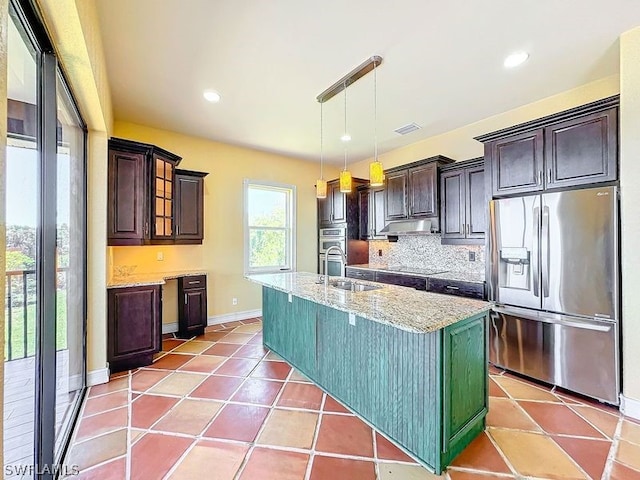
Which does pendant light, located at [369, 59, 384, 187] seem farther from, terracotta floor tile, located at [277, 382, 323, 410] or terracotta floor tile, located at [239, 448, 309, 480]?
terracotta floor tile, located at [239, 448, 309, 480]

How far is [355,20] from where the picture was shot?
2.07 m

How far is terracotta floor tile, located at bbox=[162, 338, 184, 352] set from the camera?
3647 mm

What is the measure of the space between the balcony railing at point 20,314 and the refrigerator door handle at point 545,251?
363cm

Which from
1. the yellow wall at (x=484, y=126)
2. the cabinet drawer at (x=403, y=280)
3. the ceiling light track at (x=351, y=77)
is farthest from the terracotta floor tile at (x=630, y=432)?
the ceiling light track at (x=351, y=77)

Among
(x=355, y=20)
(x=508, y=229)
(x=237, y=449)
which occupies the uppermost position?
(x=355, y=20)

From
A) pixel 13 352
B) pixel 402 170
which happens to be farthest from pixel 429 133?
pixel 13 352

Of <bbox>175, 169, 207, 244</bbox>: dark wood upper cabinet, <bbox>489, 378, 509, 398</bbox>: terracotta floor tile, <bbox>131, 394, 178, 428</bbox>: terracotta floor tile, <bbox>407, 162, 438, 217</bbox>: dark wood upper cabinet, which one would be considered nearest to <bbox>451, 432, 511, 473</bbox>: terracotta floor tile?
<bbox>489, 378, 509, 398</bbox>: terracotta floor tile

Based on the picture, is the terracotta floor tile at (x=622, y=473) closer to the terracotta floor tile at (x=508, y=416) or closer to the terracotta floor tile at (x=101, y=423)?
the terracotta floor tile at (x=508, y=416)

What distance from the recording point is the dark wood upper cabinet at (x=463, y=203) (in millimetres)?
3510

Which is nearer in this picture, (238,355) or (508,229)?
(508,229)

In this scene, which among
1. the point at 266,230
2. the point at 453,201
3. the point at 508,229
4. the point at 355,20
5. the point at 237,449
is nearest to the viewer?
the point at 237,449

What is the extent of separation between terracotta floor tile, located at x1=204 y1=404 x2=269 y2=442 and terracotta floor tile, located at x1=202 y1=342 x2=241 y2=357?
1119mm

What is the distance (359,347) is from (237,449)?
103cm

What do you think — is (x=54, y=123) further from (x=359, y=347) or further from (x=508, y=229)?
(x=508, y=229)
